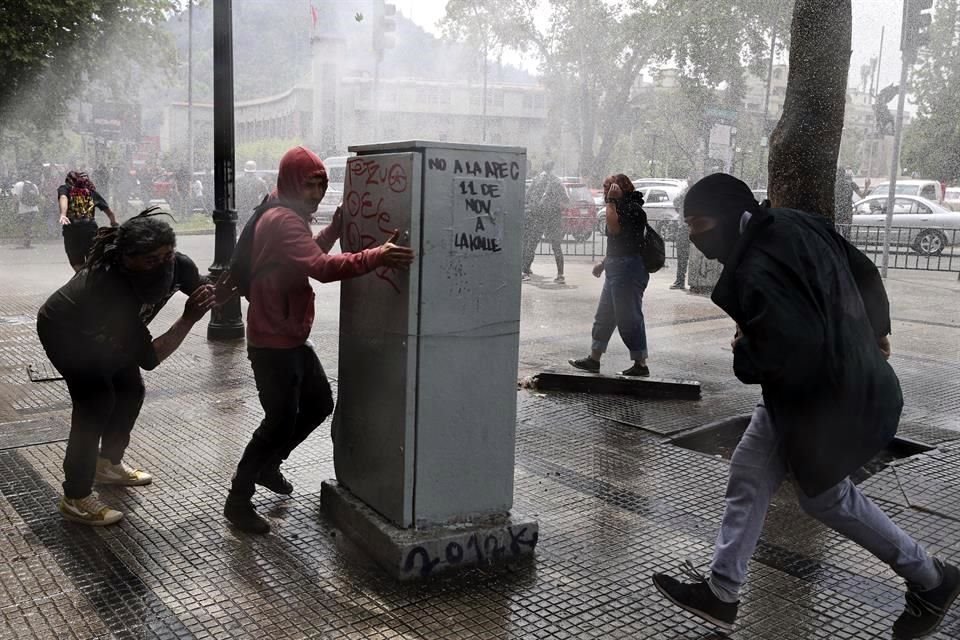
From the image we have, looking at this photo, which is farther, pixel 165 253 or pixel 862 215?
pixel 862 215

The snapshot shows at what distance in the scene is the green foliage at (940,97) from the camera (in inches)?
1598

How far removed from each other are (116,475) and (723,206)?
10.2ft

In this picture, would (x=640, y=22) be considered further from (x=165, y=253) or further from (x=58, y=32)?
(x=165, y=253)

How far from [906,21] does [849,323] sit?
1158 centimetres

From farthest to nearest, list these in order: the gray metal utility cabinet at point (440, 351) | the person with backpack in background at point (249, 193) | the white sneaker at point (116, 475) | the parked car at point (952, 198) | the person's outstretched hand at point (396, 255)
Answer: the parked car at point (952, 198) < the person with backpack in background at point (249, 193) < the white sneaker at point (116, 475) < the gray metal utility cabinet at point (440, 351) < the person's outstretched hand at point (396, 255)

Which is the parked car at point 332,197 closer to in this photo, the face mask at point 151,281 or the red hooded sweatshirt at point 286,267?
the face mask at point 151,281

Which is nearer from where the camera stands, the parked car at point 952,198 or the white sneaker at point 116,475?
the white sneaker at point 116,475

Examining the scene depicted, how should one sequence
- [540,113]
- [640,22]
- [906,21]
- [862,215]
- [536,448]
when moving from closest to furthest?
[536,448] < [906,21] < [862,215] < [640,22] < [540,113]

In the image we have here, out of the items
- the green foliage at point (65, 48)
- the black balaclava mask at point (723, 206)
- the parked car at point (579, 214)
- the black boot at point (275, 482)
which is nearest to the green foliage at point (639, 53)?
the parked car at point (579, 214)

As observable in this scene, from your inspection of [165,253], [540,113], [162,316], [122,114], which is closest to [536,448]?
[165,253]

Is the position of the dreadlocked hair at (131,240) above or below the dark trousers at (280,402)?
above

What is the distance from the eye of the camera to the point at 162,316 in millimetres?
9719

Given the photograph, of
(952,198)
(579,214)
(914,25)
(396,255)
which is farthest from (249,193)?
(952,198)

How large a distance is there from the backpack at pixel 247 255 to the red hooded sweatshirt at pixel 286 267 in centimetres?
3
